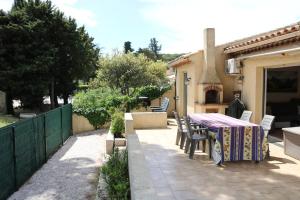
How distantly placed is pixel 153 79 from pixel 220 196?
26256 mm

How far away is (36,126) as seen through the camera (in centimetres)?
1098

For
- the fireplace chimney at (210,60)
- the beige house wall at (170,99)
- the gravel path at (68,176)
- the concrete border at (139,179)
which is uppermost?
the fireplace chimney at (210,60)

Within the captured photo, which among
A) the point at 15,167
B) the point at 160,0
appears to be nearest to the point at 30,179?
the point at 15,167

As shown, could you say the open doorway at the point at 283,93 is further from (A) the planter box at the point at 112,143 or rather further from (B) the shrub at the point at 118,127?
(A) the planter box at the point at 112,143

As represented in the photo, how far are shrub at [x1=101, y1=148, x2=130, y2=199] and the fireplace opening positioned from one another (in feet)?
23.0

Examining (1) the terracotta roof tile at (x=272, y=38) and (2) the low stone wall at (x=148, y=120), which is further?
(2) the low stone wall at (x=148, y=120)

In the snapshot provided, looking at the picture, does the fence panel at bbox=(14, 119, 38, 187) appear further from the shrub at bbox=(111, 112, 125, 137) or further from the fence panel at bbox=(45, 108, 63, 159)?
the shrub at bbox=(111, 112, 125, 137)

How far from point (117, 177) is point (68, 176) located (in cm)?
451

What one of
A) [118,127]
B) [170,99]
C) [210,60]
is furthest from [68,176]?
[170,99]

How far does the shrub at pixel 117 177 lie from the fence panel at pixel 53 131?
5.89 meters

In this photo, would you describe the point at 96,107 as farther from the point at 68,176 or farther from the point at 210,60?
the point at 68,176

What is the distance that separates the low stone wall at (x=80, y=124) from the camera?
58.4ft

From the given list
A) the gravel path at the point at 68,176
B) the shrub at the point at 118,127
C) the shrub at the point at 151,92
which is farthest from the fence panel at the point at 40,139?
the shrub at the point at 151,92

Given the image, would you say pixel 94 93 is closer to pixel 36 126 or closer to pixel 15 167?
pixel 36 126
